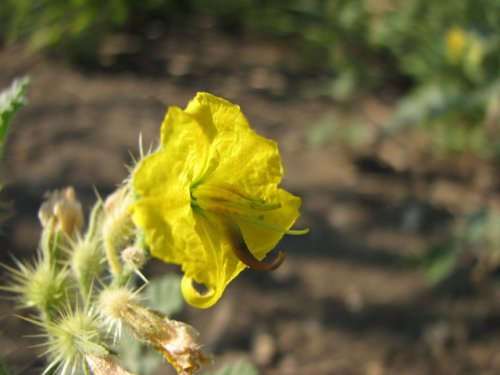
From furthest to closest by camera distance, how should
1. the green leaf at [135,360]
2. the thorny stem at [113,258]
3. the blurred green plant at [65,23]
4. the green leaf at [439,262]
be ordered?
the blurred green plant at [65,23], the green leaf at [439,262], the green leaf at [135,360], the thorny stem at [113,258]

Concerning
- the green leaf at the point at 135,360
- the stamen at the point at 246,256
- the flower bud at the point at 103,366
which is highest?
the stamen at the point at 246,256

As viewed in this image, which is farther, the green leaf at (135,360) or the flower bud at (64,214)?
the green leaf at (135,360)

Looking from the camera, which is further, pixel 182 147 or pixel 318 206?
pixel 318 206

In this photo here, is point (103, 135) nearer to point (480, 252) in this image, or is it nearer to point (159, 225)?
point (480, 252)

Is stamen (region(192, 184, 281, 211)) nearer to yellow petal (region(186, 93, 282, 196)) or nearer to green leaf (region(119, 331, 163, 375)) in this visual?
yellow petal (region(186, 93, 282, 196))

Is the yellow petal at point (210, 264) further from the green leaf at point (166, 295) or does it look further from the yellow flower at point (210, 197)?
the green leaf at point (166, 295)

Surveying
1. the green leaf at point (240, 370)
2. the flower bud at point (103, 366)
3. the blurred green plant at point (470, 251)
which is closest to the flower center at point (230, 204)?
the flower bud at point (103, 366)

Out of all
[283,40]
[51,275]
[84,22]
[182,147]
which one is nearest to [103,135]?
[84,22]

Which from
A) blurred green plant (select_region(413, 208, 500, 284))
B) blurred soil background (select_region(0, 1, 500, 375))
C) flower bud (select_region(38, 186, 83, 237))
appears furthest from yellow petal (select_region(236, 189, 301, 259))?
blurred green plant (select_region(413, 208, 500, 284))

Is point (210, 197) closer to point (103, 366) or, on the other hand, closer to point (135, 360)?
point (103, 366)
